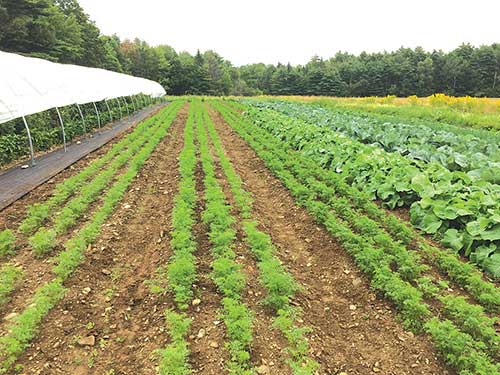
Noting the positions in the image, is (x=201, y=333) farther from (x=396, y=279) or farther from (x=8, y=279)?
(x=8, y=279)

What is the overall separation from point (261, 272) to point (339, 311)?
117 cm

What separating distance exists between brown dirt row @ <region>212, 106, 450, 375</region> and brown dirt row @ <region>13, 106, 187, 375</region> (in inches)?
72.1

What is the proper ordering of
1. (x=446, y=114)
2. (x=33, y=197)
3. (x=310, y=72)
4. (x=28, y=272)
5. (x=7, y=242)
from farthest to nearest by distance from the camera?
1. (x=310, y=72)
2. (x=446, y=114)
3. (x=33, y=197)
4. (x=7, y=242)
5. (x=28, y=272)

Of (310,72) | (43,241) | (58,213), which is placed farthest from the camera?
(310,72)

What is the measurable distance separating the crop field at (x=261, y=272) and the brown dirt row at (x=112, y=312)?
0.06ft

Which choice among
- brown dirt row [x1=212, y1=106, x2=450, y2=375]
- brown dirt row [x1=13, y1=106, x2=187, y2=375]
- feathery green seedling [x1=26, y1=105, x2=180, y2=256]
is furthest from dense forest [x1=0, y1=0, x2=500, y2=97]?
brown dirt row [x1=212, y1=106, x2=450, y2=375]

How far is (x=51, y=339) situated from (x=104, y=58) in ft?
200

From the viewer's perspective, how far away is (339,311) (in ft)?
14.5

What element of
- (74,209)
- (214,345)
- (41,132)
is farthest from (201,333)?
(41,132)

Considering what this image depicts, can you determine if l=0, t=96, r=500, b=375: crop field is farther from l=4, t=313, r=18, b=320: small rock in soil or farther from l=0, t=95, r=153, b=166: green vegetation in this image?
l=0, t=95, r=153, b=166: green vegetation

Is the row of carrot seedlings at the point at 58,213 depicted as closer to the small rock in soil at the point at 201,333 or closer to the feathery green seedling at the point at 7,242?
the feathery green seedling at the point at 7,242

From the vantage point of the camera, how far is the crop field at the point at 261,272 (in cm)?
360

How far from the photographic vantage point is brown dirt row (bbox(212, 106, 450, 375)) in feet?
11.8

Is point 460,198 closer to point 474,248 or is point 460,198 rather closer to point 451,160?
point 474,248
